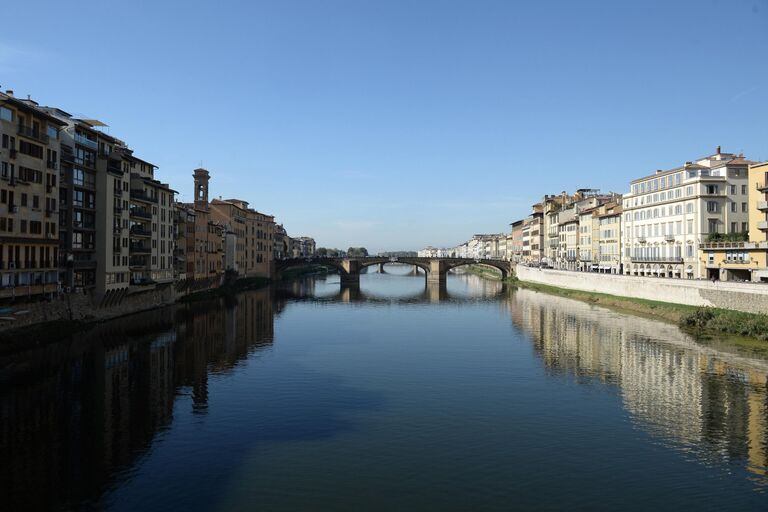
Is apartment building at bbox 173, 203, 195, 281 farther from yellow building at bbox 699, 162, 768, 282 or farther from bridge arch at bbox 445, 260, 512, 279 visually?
bridge arch at bbox 445, 260, 512, 279

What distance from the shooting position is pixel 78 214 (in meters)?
46.4

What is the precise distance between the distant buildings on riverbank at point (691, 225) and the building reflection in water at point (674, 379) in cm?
1397

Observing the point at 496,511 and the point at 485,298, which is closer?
the point at 496,511

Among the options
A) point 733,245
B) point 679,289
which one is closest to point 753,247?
point 733,245

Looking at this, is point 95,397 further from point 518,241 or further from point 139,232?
point 518,241

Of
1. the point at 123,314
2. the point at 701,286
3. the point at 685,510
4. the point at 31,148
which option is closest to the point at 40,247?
the point at 31,148

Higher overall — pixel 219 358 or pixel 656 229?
pixel 656 229

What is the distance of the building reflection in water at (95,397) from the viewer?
1794 cm

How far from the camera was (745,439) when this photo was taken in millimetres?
21594

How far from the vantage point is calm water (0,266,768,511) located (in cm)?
1716

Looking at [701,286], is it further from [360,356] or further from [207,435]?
[207,435]

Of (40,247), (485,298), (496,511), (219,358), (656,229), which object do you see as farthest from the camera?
(485,298)

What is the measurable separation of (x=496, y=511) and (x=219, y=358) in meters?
25.4

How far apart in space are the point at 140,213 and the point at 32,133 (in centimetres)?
1861
